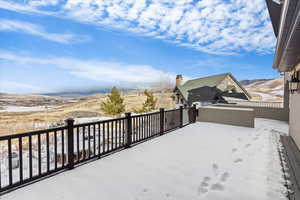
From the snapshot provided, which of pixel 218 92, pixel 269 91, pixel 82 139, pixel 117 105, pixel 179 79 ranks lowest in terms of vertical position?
pixel 82 139

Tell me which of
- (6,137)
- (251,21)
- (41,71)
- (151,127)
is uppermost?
(41,71)

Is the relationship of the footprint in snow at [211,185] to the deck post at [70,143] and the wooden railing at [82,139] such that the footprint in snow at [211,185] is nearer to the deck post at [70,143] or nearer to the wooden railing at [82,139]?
the wooden railing at [82,139]

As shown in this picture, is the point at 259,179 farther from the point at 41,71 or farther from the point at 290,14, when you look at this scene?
the point at 41,71

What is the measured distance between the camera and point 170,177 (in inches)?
99.7

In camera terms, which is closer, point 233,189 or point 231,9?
point 233,189

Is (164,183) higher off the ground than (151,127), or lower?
lower

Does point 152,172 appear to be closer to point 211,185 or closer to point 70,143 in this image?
point 211,185

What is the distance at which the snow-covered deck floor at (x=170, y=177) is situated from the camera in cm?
206

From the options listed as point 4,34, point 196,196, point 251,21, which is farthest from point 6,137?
point 4,34

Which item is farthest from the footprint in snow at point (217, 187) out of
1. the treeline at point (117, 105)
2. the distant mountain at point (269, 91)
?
the distant mountain at point (269, 91)

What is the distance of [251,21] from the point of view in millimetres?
7887

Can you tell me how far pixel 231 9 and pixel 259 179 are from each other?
26.1 feet

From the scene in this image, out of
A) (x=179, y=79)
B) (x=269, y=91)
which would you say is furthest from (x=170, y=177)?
(x=269, y=91)

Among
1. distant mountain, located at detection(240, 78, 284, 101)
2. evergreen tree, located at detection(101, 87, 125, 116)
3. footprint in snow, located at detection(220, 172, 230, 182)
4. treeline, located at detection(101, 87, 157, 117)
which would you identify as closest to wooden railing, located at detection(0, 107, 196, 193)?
footprint in snow, located at detection(220, 172, 230, 182)
